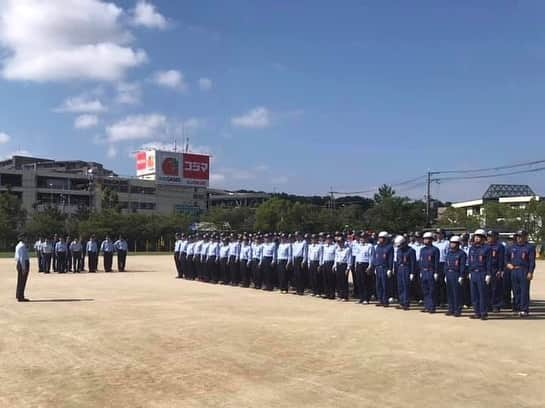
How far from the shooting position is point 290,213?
74.3m

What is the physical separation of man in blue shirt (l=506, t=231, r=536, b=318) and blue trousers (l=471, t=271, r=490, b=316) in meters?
0.89

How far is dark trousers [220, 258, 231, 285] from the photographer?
887 inches

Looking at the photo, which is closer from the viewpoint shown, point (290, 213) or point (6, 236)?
point (6, 236)

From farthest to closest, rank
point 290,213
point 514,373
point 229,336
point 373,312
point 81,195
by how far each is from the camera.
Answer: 1. point 81,195
2. point 290,213
3. point 373,312
4. point 229,336
5. point 514,373

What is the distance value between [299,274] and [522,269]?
6746 millimetres

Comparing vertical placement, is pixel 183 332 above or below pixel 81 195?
below

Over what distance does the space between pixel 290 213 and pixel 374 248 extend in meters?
57.9

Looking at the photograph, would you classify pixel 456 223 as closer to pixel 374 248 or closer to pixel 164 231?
pixel 164 231

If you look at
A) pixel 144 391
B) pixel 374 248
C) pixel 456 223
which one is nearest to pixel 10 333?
pixel 144 391

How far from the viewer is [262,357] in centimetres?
900

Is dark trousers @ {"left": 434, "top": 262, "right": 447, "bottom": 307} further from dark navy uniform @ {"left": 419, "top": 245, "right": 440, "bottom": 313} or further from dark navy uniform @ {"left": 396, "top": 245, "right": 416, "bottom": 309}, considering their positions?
dark navy uniform @ {"left": 396, "top": 245, "right": 416, "bottom": 309}

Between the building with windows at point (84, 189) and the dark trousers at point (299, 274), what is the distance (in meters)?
77.2

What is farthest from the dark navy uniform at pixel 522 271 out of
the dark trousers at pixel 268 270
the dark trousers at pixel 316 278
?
the dark trousers at pixel 268 270

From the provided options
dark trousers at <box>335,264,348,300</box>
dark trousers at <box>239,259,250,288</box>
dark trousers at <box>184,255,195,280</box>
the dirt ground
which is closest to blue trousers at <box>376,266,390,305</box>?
the dirt ground
